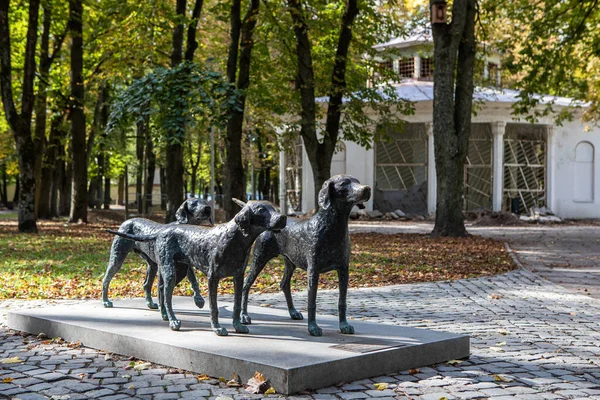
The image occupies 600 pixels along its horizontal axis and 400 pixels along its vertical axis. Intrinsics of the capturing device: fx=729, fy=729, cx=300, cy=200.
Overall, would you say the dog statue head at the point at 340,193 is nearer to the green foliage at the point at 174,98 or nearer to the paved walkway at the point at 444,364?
the paved walkway at the point at 444,364

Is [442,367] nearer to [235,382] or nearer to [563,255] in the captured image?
[235,382]

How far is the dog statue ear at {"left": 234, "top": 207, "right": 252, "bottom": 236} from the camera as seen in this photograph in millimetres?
5773

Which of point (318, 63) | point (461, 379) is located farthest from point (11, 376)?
point (318, 63)

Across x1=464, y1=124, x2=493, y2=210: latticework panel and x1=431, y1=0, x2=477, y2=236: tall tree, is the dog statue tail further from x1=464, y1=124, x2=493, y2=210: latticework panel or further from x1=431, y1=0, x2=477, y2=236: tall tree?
x1=464, y1=124, x2=493, y2=210: latticework panel

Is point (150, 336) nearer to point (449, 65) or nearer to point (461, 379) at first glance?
point (461, 379)

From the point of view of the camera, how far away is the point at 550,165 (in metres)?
39.4

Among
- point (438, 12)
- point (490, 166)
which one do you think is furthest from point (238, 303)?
point (490, 166)

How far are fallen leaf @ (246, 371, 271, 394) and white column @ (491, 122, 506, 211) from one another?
111 feet

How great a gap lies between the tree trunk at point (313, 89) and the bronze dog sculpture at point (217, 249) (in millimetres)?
14433

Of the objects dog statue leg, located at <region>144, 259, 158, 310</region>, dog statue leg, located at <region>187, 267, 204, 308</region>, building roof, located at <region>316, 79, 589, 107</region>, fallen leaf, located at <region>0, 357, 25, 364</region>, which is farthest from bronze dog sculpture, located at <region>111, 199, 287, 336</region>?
building roof, located at <region>316, 79, 589, 107</region>

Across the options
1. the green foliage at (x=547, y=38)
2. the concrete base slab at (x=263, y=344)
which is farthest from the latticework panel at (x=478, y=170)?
the concrete base slab at (x=263, y=344)

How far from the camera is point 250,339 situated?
19.1ft

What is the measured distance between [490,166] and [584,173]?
595 cm

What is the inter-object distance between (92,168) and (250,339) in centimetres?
4096
